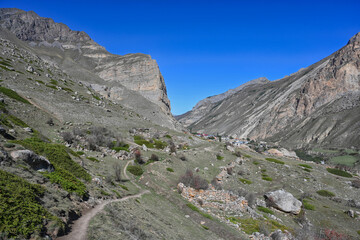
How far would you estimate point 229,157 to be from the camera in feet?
146

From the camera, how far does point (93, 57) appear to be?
124 metres

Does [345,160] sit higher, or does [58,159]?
[345,160]

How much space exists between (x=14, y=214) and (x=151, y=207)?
1108cm

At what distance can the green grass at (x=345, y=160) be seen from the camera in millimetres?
79625

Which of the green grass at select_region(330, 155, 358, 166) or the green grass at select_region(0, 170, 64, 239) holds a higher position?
the green grass at select_region(330, 155, 358, 166)

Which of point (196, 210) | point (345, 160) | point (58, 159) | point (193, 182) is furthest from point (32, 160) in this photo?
point (345, 160)

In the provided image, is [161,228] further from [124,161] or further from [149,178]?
[124,161]

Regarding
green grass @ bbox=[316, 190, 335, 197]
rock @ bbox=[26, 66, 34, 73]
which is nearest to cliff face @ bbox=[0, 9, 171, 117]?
rock @ bbox=[26, 66, 34, 73]

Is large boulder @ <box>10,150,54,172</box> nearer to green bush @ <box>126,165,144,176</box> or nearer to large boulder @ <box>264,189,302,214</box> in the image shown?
green bush @ <box>126,165,144,176</box>

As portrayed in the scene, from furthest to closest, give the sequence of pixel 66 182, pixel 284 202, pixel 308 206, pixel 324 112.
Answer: pixel 324 112
pixel 308 206
pixel 284 202
pixel 66 182

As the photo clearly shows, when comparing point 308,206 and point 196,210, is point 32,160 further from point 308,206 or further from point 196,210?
point 308,206

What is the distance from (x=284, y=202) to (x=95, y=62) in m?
121

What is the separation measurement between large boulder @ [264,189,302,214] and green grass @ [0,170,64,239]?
2533 cm

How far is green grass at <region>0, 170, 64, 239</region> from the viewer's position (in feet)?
21.4
